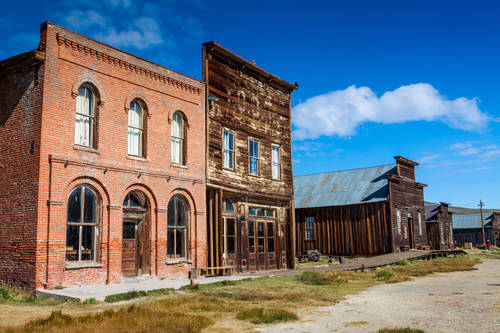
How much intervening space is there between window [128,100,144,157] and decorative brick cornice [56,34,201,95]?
3.87 ft

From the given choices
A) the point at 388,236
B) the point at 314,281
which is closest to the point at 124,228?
the point at 314,281

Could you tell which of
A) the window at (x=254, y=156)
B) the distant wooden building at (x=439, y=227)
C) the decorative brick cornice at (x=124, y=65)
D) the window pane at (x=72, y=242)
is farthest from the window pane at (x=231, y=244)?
the distant wooden building at (x=439, y=227)

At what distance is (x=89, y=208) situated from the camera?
50.6ft

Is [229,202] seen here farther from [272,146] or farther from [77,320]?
[77,320]

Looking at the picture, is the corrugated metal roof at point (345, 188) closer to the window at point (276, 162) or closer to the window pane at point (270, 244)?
the window at point (276, 162)

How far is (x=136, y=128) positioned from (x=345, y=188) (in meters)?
23.9

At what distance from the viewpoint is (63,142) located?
14.8m

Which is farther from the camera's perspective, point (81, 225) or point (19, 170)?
point (81, 225)

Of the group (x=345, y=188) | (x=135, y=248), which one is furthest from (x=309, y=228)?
(x=135, y=248)

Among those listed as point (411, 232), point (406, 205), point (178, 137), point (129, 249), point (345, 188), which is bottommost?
point (129, 249)

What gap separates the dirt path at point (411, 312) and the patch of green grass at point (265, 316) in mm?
340

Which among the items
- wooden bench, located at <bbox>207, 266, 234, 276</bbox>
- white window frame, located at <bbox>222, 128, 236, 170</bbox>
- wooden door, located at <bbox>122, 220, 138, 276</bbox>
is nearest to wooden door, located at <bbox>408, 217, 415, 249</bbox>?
white window frame, located at <bbox>222, 128, 236, 170</bbox>

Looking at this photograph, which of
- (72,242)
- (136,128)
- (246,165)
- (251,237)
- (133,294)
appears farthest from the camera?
(251,237)

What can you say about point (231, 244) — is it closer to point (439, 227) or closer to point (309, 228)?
point (309, 228)
